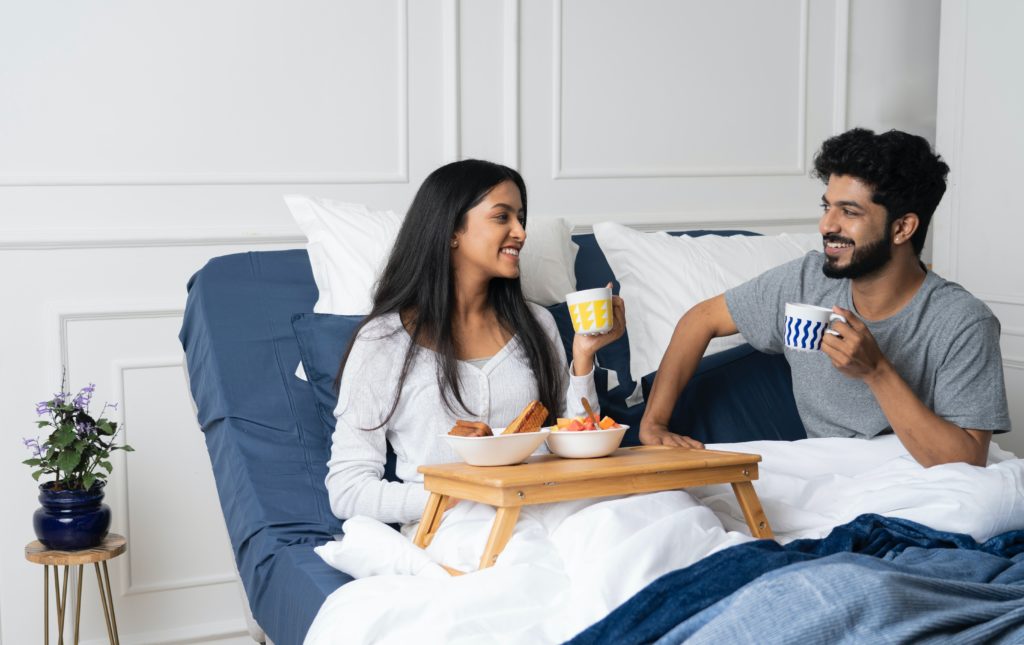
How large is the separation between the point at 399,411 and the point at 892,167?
993 millimetres

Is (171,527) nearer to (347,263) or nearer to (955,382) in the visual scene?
(347,263)

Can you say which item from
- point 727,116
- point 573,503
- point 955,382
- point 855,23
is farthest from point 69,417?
point 855,23

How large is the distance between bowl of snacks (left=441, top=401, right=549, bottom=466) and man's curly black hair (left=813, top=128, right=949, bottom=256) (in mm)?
833

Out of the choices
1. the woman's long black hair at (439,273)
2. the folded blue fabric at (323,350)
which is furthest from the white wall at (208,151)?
the woman's long black hair at (439,273)

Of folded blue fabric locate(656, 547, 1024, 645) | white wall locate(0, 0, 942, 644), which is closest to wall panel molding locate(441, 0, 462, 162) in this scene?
white wall locate(0, 0, 942, 644)

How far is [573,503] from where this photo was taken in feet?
5.02

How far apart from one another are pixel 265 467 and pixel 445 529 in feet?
1.64

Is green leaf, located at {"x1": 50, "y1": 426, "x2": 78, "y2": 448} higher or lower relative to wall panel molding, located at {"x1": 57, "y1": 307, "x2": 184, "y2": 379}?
lower

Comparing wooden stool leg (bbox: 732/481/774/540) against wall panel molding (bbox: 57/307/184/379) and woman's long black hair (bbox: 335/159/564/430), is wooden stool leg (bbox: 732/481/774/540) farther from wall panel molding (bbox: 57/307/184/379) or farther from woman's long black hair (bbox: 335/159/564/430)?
wall panel molding (bbox: 57/307/184/379)

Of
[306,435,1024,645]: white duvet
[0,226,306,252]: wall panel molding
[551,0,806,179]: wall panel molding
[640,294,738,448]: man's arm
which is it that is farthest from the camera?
[551,0,806,179]: wall panel molding

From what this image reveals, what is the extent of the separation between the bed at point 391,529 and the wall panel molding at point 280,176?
12.8 inches

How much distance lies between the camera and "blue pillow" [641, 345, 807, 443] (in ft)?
7.18

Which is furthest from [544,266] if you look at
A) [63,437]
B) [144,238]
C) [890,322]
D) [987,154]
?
[987,154]

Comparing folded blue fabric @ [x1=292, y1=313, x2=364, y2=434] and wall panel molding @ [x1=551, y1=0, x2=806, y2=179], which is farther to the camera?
wall panel molding @ [x1=551, y1=0, x2=806, y2=179]
